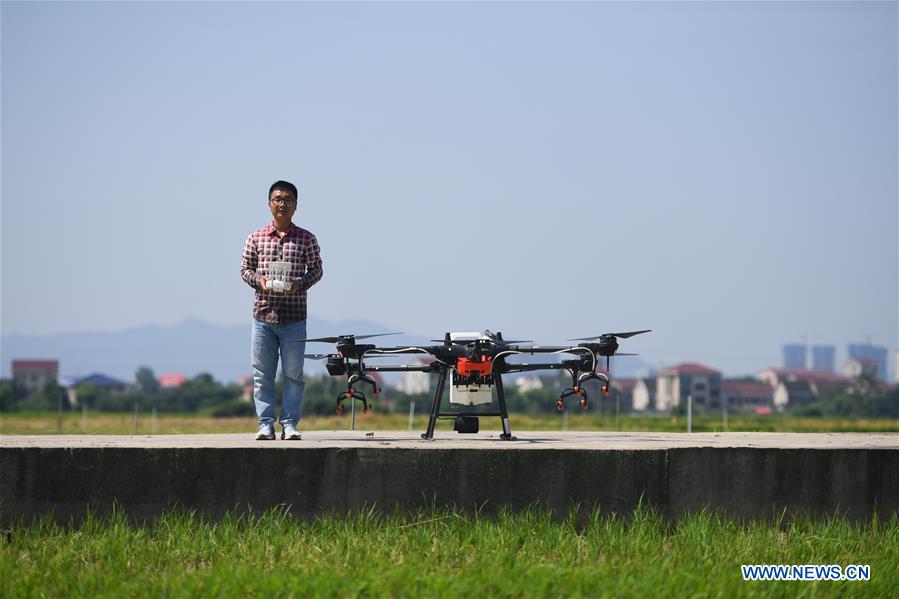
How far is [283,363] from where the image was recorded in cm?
1135

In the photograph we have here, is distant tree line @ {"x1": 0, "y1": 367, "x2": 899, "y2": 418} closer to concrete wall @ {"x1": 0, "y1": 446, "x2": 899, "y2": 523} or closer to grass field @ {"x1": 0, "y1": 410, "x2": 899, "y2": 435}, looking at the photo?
grass field @ {"x1": 0, "y1": 410, "x2": 899, "y2": 435}

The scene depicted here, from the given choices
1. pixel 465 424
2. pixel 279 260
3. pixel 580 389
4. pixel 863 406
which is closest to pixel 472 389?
pixel 465 424

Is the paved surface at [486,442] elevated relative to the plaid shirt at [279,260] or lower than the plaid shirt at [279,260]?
lower

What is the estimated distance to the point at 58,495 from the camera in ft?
32.2

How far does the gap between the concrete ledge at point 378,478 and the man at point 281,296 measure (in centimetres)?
126

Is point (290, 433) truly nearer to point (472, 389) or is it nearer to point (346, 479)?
point (346, 479)

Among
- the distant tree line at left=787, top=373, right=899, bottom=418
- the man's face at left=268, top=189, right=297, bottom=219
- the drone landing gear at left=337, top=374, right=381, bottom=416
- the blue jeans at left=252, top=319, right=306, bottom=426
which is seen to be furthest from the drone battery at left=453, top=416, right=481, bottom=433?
the distant tree line at left=787, top=373, right=899, bottom=418

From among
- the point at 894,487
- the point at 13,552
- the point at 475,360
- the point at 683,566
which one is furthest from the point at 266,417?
the point at 894,487

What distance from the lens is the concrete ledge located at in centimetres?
979

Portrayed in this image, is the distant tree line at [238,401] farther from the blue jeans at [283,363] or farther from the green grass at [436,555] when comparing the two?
the green grass at [436,555]

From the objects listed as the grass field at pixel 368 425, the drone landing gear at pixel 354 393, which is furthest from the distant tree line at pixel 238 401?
the drone landing gear at pixel 354 393

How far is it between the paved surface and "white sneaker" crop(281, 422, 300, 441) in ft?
0.37

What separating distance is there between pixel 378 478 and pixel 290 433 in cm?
145

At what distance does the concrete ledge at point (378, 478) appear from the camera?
32.1 feet
